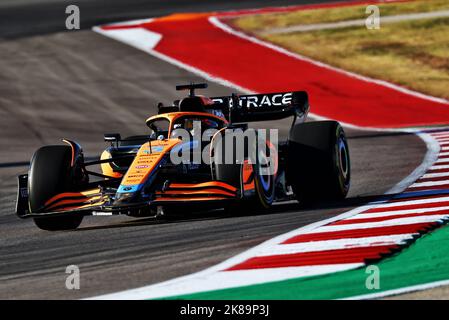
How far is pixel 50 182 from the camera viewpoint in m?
12.0

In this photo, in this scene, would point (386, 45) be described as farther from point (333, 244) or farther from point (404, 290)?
point (404, 290)

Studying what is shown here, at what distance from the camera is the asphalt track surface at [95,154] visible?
9133mm

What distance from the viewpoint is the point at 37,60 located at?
29.8 meters

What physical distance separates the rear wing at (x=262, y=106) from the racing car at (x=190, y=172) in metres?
0.42

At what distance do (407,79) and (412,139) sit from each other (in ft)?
22.7

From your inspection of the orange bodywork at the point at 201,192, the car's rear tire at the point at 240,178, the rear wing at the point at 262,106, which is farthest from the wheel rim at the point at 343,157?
the orange bodywork at the point at 201,192

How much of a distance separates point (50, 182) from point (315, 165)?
2817 millimetres

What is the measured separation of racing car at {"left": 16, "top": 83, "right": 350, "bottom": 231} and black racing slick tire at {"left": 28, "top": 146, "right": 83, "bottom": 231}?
0.01 m

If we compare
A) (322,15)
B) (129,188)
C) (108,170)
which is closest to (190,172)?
(129,188)

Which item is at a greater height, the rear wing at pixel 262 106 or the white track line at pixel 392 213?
the rear wing at pixel 262 106

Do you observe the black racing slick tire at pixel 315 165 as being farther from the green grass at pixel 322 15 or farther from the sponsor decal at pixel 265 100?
the green grass at pixel 322 15

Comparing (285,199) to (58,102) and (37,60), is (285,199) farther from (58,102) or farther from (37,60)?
(37,60)

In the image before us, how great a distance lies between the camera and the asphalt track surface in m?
9.13
